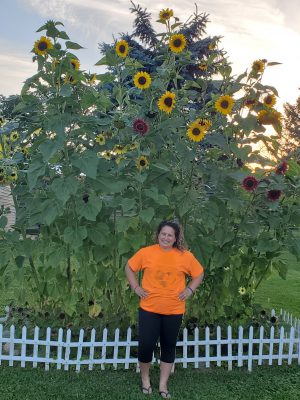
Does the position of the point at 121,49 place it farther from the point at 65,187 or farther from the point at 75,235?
the point at 75,235

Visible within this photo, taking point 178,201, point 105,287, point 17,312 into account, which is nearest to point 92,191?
point 178,201

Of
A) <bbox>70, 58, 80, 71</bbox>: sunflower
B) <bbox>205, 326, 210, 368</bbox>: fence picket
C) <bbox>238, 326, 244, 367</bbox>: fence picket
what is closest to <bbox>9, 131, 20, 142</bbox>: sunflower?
<bbox>70, 58, 80, 71</bbox>: sunflower

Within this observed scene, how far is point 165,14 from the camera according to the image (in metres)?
5.15

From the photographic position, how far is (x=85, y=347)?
5.55 meters

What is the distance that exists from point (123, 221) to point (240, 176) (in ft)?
3.64

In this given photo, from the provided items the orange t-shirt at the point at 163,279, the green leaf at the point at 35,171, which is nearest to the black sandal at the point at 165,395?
the orange t-shirt at the point at 163,279

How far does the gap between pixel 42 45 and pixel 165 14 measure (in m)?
1.32

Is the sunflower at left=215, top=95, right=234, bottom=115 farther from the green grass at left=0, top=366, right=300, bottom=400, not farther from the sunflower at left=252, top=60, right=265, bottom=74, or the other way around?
the green grass at left=0, top=366, right=300, bottom=400

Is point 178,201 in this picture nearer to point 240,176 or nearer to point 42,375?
point 240,176

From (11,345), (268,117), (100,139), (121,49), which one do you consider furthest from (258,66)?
(11,345)

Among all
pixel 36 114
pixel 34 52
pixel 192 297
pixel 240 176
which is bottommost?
pixel 192 297

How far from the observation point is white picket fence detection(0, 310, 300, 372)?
5.25m

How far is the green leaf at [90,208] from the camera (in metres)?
4.67

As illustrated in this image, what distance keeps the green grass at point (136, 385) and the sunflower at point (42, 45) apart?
A: 2.89 meters
